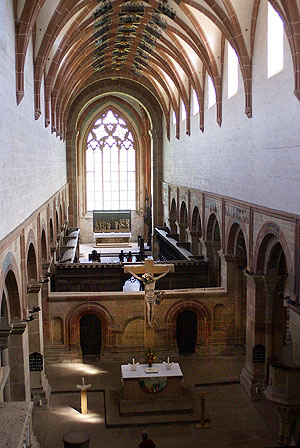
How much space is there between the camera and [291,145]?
12711 mm

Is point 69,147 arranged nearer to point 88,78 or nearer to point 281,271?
point 88,78

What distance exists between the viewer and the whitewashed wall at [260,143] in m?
12.8

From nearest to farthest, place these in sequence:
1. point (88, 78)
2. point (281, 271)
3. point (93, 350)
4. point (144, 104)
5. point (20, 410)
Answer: point (20, 410) < point (281, 271) < point (93, 350) < point (88, 78) < point (144, 104)

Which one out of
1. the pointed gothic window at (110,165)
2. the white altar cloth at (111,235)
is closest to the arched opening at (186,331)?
the white altar cloth at (111,235)

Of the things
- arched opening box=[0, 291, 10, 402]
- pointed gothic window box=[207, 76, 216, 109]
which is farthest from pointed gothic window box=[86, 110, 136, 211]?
arched opening box=[0, 291, 10, 402]

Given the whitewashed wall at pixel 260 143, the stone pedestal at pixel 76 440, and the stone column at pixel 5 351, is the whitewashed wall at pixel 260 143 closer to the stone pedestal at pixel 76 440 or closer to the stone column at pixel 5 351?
the stone pedestal at pixel 76 440

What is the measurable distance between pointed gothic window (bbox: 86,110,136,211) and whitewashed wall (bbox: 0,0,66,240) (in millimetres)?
26537

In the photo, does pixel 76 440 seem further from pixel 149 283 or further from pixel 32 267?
pixel 32 267

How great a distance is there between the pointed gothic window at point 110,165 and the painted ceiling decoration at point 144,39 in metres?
9.89

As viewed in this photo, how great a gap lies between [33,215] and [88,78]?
70.9 ft

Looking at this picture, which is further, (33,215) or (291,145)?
(33,215)

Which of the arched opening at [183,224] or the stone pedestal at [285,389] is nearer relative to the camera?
the stone pedestal at [285,389]

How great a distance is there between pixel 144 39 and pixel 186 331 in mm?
14369

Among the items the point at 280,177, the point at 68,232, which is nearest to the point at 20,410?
the point at 280,177
